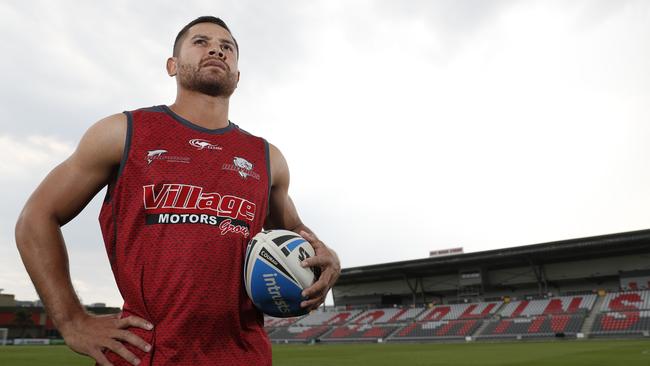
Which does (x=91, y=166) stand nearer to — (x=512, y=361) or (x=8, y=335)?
(x=512, y=361)

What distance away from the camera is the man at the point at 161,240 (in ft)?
7.30

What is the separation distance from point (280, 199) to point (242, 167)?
0.51m

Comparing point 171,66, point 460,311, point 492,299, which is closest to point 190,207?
point 171,66

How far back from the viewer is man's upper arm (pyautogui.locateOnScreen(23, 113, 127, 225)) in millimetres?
2350

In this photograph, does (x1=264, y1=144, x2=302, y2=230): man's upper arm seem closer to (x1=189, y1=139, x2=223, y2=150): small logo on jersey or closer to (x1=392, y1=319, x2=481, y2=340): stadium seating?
(x1=189, y1=139, x2=223, y2=150): small logo on jersey

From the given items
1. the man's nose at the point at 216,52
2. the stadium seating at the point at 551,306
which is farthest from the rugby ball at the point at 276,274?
the stadium seating at the point at 551,306

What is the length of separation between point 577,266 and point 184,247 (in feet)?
167

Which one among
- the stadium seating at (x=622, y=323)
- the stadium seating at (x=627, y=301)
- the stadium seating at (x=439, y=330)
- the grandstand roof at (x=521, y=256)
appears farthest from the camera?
the stadium seating at (x=439, y=330)

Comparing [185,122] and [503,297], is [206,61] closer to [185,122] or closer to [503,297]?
[185,122]

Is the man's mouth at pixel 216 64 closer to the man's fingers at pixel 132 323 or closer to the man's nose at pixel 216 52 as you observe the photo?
the man's nose at pixel 216 52

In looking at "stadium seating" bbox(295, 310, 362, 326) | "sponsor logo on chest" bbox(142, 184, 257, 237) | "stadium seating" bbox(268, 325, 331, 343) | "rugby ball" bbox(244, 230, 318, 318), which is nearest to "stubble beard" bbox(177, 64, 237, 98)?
"sponsor logo on chest" bbox(142, 184, 257, 237)

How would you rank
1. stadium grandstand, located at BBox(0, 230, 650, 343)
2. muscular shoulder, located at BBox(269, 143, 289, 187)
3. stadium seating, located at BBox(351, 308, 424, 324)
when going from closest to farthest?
muscular shoulder, located at BBox(269, 143, 289, 187), stadium grandstand, located at BBox(0, 230, 650, 343), stadium seating, located at BBox(351, 308, 424, 324)

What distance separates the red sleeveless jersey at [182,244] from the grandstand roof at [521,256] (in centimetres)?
4417

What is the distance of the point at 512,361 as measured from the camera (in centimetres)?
1898
